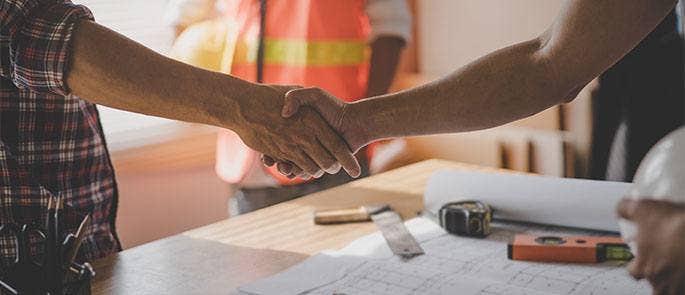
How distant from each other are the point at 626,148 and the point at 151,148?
67.2 inches

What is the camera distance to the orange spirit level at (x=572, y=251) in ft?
5.15

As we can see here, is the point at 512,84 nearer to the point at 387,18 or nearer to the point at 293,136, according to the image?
the point at 293,136

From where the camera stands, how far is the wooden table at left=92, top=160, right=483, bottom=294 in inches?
61.2

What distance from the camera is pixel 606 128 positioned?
331cm

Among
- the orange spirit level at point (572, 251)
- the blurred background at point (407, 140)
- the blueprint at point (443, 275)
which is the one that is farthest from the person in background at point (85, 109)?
the blurred background at point (407, 140)

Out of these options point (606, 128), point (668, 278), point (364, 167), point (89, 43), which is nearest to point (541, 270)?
point (668, 278)

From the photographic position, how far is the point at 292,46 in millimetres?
2977

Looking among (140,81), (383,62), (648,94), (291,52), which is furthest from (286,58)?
(140,81)

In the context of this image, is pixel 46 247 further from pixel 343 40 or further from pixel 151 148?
pixel 151 148

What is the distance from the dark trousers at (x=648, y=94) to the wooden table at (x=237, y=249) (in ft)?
4.22

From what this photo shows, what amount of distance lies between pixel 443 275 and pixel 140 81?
0.59m

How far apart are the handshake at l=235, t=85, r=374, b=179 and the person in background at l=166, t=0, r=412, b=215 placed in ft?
3.44

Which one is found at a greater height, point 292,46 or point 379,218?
point 292,46

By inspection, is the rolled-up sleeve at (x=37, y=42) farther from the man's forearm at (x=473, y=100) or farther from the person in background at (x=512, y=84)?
the man's forearm at (x=473, y=100)
